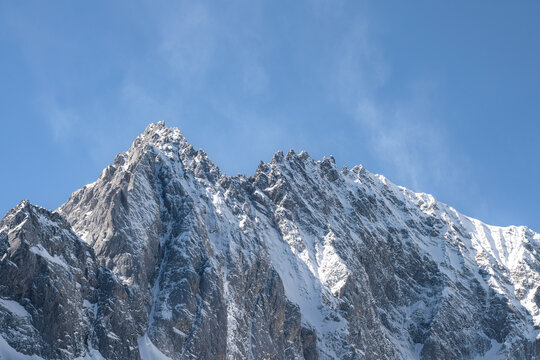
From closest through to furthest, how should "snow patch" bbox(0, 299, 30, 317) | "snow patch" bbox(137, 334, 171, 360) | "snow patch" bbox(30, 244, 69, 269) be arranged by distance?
"snow patch" bbox(0, 299, 30, 317), "snow patch" bbox(30, 244, 69, 269), "snow patch" bbox(137, 334, 171, 360)

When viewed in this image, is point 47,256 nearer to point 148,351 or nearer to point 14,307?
point 14,307

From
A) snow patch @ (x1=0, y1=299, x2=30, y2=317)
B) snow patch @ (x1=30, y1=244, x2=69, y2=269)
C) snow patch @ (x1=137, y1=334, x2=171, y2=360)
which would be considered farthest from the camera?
snow patch @ (x1=137, y1=334, x2=171, y2=360)

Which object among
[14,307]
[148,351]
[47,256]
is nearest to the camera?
[14,307]

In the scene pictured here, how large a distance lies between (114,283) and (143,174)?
44.4 metres

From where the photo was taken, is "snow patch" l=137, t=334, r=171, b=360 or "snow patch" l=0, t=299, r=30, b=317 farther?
"snow patch" l=137, t=334, r=171, b=360

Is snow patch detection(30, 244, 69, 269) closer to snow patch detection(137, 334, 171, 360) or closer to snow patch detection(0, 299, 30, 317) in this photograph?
snow patch detection(0, 299, 30, 317)

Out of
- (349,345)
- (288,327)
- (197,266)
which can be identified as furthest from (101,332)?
(349,345)

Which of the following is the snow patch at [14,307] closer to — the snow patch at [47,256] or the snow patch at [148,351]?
the snow patch at [47,256]

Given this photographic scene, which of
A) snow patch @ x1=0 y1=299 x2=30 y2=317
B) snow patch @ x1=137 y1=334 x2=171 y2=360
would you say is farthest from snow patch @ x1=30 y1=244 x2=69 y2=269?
snow patch @ x1=137 y1=334 x2=171 y2=360

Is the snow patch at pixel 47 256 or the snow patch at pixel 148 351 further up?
the snow patch at pixel 47 256

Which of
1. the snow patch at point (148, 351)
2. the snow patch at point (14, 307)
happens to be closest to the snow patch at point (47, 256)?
the snow patch at point (14, 307)

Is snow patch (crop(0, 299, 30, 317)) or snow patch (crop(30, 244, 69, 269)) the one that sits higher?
snow patch (crop(30, 244, 69, 269))

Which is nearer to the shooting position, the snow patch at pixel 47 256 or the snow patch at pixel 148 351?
the snow patch at pixel 47 256

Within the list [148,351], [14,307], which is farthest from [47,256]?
[148,351]
